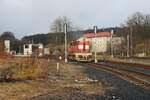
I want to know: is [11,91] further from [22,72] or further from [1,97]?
A: [22,72]

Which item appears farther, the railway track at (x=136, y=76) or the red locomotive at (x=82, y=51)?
the red locomotive at (x=82, y=51)

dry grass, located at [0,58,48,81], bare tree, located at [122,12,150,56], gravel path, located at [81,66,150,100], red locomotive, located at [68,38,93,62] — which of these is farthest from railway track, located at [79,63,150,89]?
bare tree, located at [122,12,150,56]

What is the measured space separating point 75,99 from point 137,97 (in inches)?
112

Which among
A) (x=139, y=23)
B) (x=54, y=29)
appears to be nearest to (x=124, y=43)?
(x=139, y=23)

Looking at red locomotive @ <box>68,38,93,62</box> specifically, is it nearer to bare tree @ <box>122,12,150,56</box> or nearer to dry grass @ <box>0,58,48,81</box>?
dry grass @ <box>0,58,48,81</box>

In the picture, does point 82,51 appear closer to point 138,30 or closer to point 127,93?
point 127,93

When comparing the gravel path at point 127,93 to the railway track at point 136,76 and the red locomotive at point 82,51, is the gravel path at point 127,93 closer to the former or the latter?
the railway track at point 136,76

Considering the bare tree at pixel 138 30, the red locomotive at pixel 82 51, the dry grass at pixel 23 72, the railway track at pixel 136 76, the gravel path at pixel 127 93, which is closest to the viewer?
the gravel path at pixel 127 93

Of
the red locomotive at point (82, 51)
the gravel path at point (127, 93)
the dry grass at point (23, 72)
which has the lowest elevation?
the gravel path at point (127, 93)

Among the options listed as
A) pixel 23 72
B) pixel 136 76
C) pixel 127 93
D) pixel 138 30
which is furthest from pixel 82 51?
pixel 138 30

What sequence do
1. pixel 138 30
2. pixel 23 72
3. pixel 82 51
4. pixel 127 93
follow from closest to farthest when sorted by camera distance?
pixel 127 93 → pixel 23 72 → pixel 82 51 → pixel 138 30

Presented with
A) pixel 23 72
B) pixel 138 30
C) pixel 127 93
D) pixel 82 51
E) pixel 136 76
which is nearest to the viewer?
pixel 127 93

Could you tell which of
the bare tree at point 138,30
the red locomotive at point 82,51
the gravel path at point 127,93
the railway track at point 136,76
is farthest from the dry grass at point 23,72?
the bare tree at point 138,30

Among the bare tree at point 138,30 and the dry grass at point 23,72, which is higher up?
the bare tree at point 138,30
